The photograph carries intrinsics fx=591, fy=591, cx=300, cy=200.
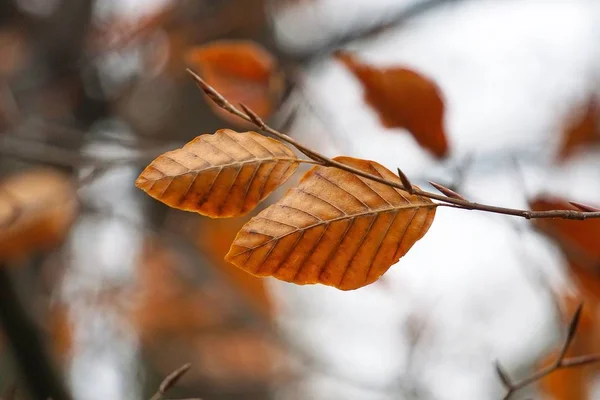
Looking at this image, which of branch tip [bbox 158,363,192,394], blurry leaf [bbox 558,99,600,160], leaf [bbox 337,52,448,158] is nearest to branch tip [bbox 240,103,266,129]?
branch tip [bbox 158,363,192,394]

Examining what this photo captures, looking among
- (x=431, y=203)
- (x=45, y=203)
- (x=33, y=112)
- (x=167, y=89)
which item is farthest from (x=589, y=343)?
(x=167, y=89)

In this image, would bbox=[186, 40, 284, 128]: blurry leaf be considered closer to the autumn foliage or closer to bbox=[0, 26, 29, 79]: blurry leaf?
the autumn foliage

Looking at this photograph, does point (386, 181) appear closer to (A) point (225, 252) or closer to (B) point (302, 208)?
(B) point (302, 208)

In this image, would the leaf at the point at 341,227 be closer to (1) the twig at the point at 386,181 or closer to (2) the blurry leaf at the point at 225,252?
(1) the twig at the point at 386,181

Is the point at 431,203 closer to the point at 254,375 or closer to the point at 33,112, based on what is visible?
the point at 33,112

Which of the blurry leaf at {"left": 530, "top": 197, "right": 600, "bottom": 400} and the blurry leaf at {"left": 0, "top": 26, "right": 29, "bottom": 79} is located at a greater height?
the blurry leaf at {"left": 530, "top": 197, "right": 600, "bottom": 400}

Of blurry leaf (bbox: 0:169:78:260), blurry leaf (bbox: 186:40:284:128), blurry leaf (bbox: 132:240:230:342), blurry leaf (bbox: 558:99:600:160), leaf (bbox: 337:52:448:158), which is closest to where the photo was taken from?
leaf (bbox: 337:52:448:158)

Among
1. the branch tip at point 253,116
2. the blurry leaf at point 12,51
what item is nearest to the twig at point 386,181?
the branch tip at point 253,116
